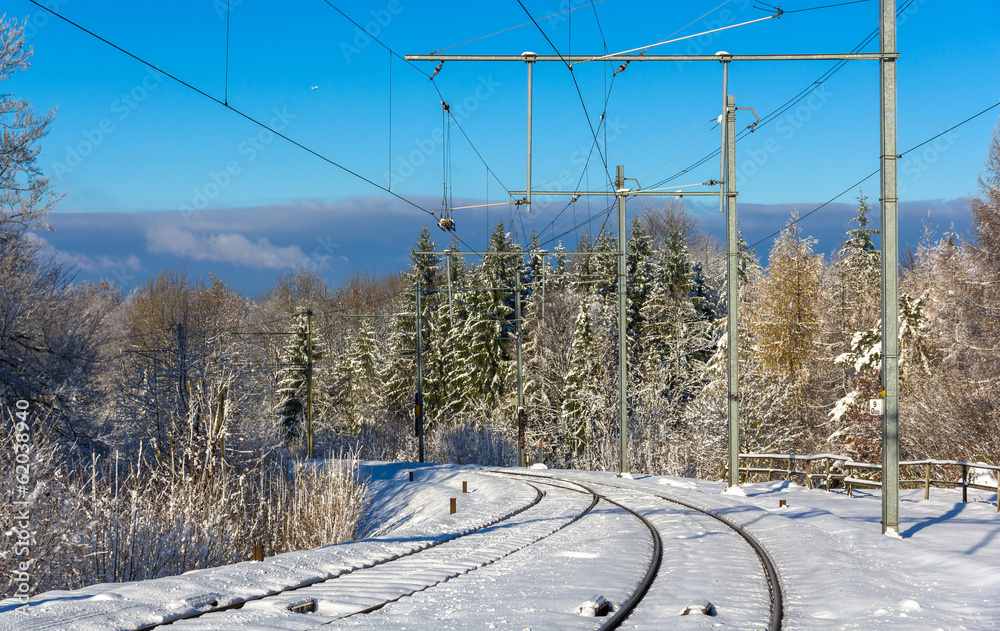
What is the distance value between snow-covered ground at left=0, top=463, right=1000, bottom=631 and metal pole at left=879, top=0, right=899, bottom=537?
108 cm

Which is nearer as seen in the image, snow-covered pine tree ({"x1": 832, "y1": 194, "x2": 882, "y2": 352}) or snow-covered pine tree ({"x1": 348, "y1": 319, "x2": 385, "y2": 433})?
snow-covered pine tree ({"x1": 832, "y1": 194, "x2": 882, "y2": 352})

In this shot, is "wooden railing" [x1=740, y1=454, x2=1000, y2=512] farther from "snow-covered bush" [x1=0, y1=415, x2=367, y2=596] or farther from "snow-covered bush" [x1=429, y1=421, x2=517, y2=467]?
"snow-covered bush" [x1=429, y1=421, x2=517, y2=467]

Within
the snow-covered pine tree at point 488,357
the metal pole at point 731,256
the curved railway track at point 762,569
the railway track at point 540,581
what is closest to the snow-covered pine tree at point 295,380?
the snow-covered pine tree at point 488,357

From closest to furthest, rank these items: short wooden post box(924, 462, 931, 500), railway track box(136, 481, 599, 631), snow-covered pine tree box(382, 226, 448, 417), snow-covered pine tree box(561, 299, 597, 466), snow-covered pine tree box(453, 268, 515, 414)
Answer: railway track box(136, 481, 599, 631) < short wooden post box(924, 462, 931, 500) < snow-covered pine tree box(561, 299, 597, 466) < snow-covered pine tree box(453, 268, 515, 414) < snow-covered pine tree box(382, 226, 448, 417)

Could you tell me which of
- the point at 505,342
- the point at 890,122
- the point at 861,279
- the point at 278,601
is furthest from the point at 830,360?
the point at 278,601

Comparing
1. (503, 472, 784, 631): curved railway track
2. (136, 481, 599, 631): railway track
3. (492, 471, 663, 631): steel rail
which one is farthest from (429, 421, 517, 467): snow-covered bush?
(136, 481, 599, 631): railway track

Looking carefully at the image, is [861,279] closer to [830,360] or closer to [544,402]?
[830,360]

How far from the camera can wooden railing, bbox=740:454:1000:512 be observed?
698 inches

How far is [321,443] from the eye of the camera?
61.5 metres

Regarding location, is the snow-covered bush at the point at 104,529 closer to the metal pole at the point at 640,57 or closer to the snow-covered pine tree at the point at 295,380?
the metal pole at the point at 640,57

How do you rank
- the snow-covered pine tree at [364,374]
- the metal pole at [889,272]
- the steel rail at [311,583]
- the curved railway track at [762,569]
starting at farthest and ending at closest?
1. the snow-covered pine tree at [364,374]
2. the metal pole at [889,272]
3. the curved railway track at [762,569]
4. the steel rail at [311,583]

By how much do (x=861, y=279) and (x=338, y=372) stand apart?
43.9 m

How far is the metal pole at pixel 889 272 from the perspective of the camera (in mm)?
12656

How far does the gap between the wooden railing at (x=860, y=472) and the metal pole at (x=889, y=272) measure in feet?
14.6
